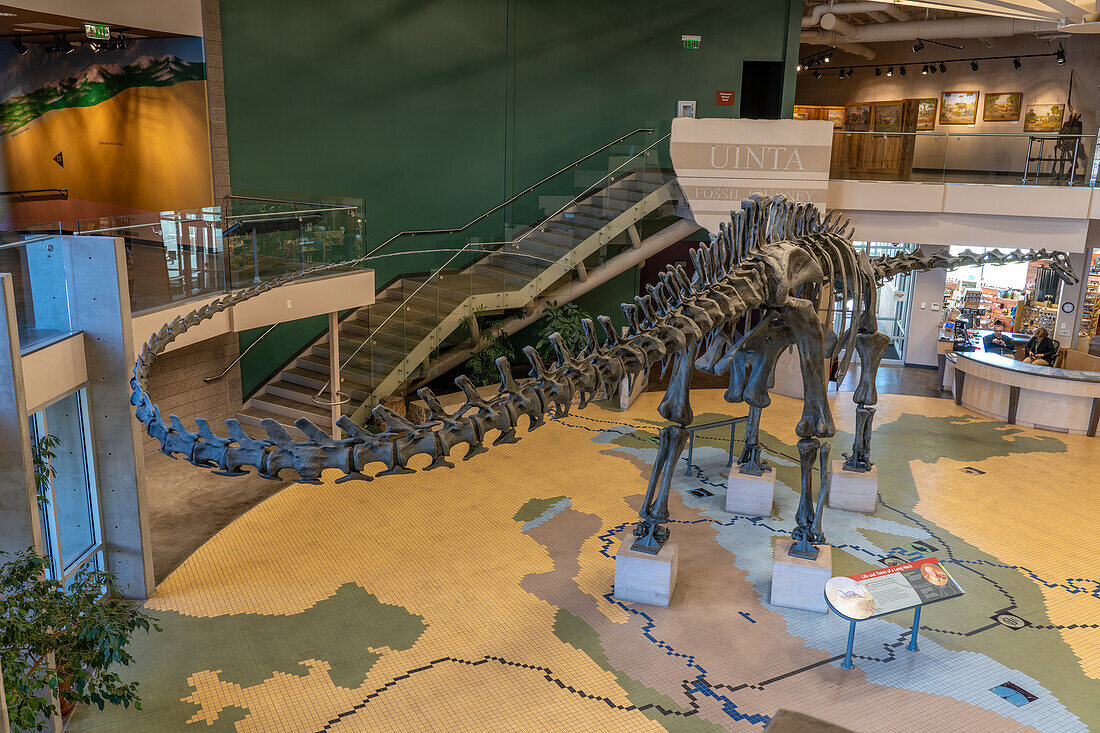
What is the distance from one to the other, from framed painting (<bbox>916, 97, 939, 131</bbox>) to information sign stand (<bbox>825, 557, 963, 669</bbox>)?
17073 mm

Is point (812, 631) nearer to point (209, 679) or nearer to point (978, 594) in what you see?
point (978, 594)

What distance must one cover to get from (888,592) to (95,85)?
11811mm

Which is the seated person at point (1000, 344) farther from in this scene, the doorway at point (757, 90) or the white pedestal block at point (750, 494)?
the white pedestal block at point (750, 494)

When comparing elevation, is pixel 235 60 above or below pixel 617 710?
above

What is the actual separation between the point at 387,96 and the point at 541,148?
10.5ft

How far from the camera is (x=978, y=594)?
756 cm

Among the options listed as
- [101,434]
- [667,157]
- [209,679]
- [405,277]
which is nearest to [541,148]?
[667,157]

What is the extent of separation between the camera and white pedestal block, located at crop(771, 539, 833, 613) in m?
7.11

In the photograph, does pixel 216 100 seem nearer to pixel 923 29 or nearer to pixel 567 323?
pixel 567 323

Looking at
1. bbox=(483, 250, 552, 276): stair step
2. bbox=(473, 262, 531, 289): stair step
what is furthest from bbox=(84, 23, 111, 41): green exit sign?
bbox=(483, 250, 552, 276): stair step

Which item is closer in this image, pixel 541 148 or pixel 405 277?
pixel 405 277

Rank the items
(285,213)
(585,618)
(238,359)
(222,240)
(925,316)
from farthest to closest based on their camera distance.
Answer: (925,316) → (238,359) → (285,213) → (222,240) → (585,618)

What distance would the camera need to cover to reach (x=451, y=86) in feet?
47.7

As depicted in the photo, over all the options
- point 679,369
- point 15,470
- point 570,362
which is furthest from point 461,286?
point 15,470
